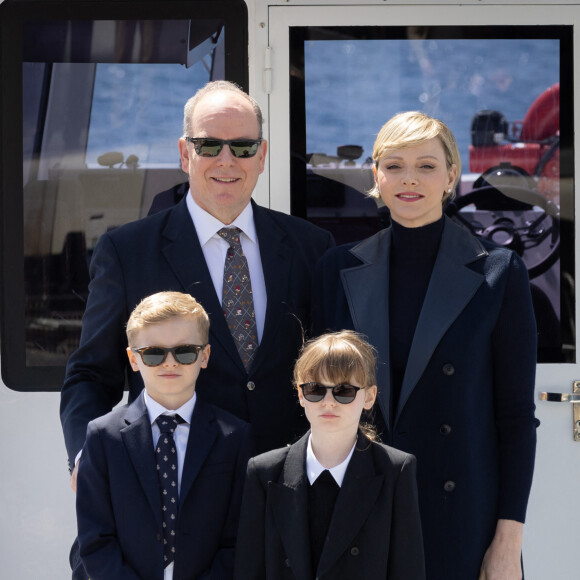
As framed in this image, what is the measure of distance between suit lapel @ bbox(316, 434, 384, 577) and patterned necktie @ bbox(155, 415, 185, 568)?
360 millimetres

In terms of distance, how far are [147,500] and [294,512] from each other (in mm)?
345

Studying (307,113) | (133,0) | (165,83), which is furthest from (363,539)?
(133,0)

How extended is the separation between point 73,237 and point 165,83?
600 mm

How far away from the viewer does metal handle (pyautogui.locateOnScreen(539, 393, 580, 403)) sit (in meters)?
2.91

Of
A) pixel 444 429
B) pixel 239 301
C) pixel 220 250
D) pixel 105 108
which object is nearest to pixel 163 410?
pixel 239 301

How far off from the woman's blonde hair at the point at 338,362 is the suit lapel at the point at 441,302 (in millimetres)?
133

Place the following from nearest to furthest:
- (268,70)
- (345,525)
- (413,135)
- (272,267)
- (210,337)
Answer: (345,525), (413,135), (210,337), (272,267), (268,70)

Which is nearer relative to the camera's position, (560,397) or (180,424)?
(180,424)

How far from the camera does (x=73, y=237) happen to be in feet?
9.71

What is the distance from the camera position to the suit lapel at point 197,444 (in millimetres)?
2012

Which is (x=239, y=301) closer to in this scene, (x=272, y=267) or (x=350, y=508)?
(x=272, y=267)

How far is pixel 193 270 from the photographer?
2287mm

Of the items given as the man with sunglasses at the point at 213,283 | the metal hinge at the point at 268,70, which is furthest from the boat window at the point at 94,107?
the man with sunglasses at the point at 213,283

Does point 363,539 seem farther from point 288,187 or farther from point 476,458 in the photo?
point 288,187
